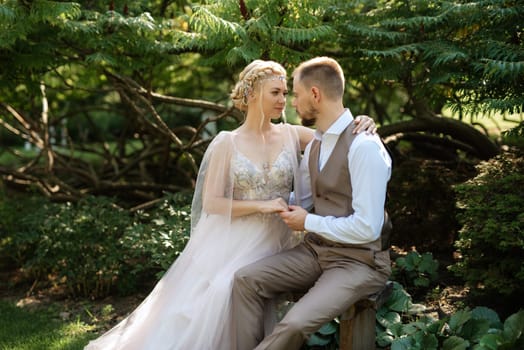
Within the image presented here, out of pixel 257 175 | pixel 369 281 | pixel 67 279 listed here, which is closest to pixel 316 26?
pixel 257 175

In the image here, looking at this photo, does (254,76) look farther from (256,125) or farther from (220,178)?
(220,178)

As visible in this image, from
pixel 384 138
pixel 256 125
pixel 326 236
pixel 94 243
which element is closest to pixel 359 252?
pixel 326 236

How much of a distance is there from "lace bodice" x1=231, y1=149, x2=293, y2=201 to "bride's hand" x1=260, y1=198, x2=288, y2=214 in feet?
0.56

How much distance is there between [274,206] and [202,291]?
2.34 feet

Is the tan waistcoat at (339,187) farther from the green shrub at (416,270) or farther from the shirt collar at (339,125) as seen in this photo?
the green shrub at (416,270)

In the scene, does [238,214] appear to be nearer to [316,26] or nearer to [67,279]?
[316,26]

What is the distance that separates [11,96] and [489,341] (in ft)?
17.6

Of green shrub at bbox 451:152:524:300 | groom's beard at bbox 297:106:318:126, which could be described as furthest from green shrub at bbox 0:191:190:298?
green shrub at bbox 451:152:524:300

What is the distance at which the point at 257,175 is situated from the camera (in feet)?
12.7

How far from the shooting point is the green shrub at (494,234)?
3.52 metres

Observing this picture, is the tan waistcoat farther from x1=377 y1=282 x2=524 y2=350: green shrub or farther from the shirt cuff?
x1=377 y1=282 x2=524 y2=350: green shrub

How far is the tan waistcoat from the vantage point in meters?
3.39

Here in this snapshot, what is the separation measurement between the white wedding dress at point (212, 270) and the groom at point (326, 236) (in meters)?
0.20

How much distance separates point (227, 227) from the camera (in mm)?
3910
